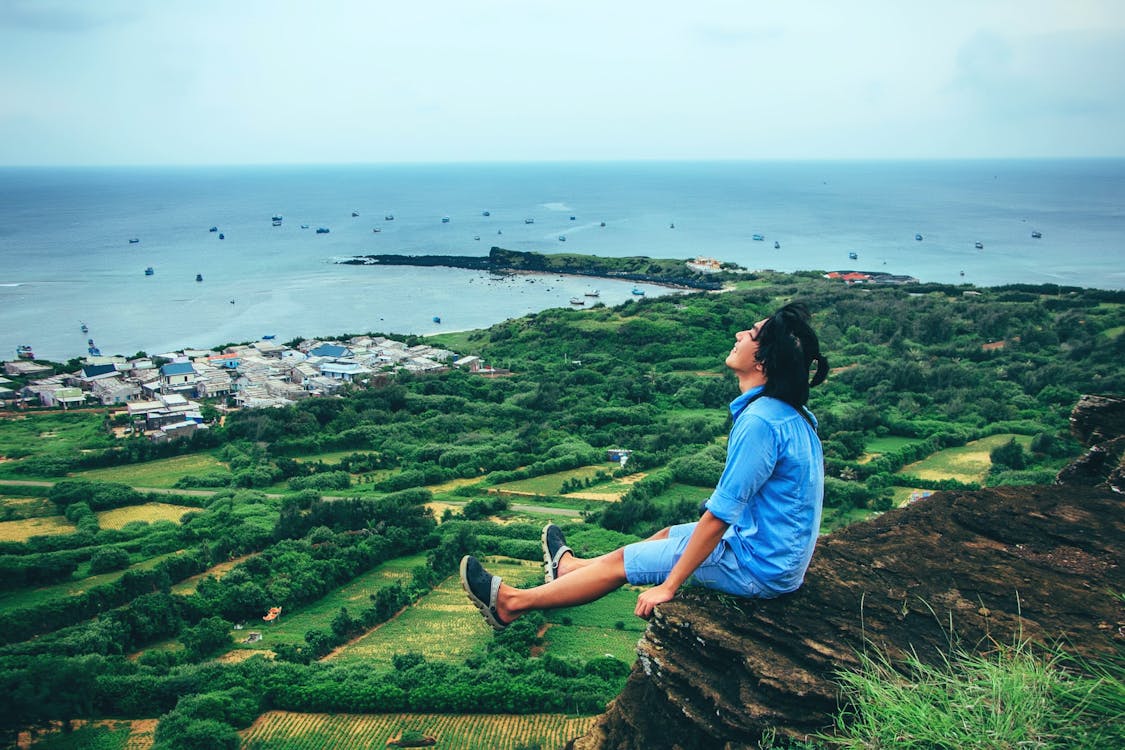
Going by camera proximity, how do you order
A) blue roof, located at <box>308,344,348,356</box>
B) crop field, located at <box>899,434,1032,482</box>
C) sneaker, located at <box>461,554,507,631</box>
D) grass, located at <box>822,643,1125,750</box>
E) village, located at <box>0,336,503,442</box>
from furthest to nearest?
1. blue roof, located at <box>308,344,348,356</box>
2. village, located at <box>0,336,503,442</box>
3. crop field, located at <box>899,434,1032,482</box>
4. sneaker, located at <box>461,554,507,631</box>
5. grass, located at <box>822,643,1125,750</box>

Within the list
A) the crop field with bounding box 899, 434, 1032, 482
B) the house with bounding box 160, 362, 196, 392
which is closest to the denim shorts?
the crop field with bounding box 899, 434, 1032, 482

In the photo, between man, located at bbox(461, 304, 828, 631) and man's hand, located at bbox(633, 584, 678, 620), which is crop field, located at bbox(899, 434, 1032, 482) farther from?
man's hand, located at bbox(633, 584, 678, 620)

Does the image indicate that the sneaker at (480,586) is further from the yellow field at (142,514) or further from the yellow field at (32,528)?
the yellow field at (32,528)

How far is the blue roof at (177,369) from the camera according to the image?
34688 mm

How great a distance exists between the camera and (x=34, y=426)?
98.0ft

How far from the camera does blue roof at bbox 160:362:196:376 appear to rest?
114 ft

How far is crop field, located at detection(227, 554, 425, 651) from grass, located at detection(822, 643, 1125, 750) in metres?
14.5

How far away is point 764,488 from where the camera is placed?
3926mm

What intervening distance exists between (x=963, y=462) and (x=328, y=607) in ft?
66.8

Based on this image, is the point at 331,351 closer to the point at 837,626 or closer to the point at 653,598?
the point at 653,598

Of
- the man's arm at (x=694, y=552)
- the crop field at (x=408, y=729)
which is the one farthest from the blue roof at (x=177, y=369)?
the man's arm at (x=694, y=552)

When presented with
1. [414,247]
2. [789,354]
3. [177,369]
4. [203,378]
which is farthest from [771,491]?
[414,247]

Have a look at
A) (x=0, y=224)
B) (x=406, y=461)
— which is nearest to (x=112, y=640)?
(x=406, y=461)

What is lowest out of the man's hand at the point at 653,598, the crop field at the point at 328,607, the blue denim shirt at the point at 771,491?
the crop field at the point at 328,607
